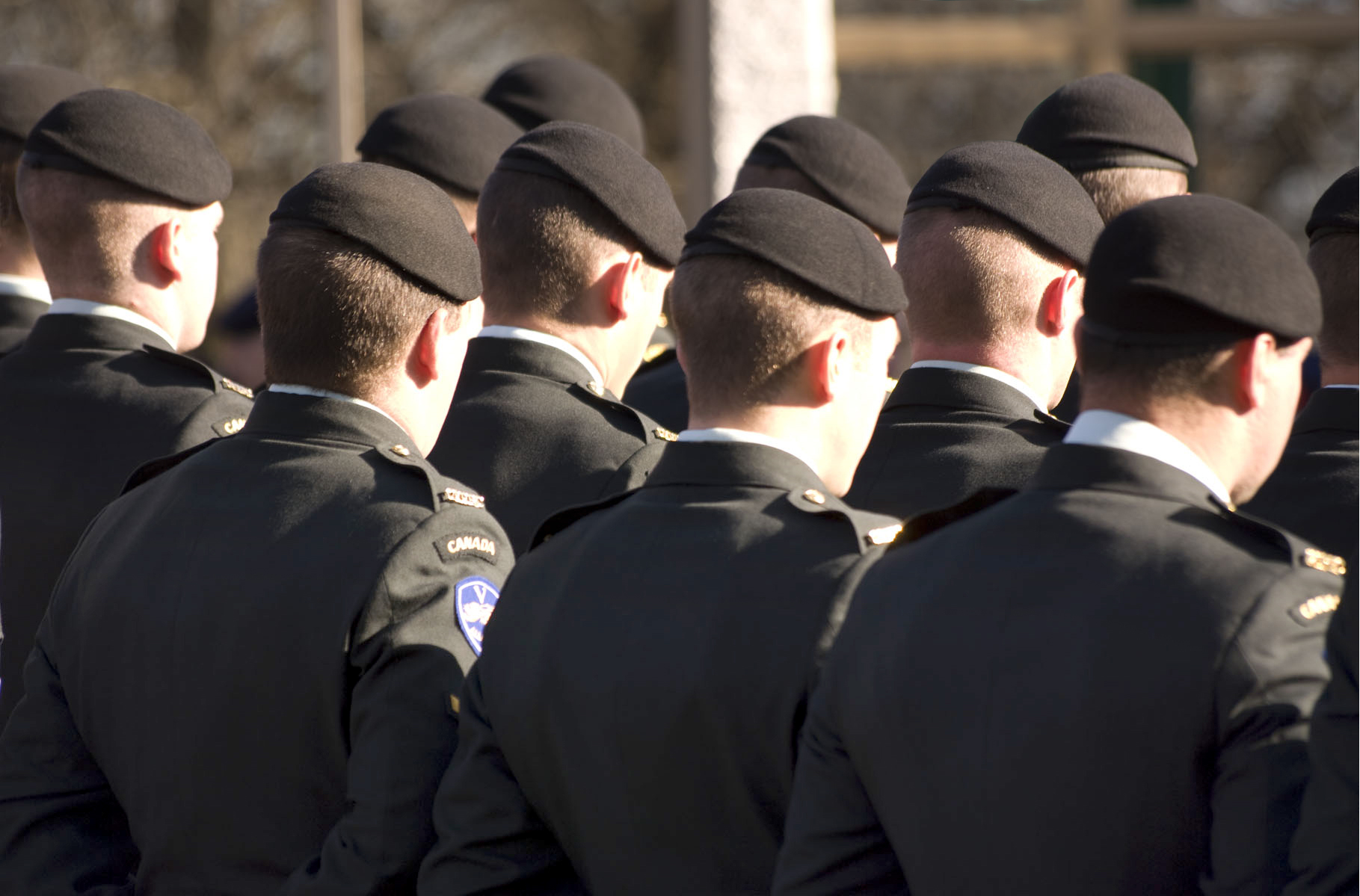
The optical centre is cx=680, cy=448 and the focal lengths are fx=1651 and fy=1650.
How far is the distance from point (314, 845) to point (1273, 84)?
6350mm

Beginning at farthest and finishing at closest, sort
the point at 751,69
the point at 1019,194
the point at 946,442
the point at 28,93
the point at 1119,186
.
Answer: the point at 751,69 → the point at 28,93 → the point at 1119,186 → the point at 1019,194 → the point at 946,442

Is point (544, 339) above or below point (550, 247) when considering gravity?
below

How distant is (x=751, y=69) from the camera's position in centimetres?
654

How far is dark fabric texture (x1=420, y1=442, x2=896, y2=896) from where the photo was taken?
2.07 metres

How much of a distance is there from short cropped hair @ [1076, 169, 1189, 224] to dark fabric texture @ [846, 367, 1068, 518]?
3.31 feet

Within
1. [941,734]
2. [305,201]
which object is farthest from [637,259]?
[941,734]

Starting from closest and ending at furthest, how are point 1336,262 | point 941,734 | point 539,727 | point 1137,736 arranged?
point 1137,736 < point 941,734 < point 539,727 < point 1336,262

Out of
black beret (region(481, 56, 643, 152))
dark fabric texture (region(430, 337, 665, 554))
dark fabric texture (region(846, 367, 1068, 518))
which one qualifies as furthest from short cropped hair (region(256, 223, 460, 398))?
black beret (region(481, 56, 643, 152))

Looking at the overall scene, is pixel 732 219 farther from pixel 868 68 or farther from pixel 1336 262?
pixel 868 68

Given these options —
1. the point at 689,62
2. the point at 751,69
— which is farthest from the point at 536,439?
the point at 689,62

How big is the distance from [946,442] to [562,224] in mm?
861

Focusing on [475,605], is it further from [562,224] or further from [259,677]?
[562,224]

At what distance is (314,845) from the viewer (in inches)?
91.2

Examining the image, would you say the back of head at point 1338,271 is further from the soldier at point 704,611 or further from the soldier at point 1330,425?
the soldier at point 704,611
